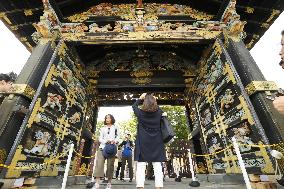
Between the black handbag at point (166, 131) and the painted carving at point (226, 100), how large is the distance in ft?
9.25

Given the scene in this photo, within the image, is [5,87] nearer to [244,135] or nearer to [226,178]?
[244,135]

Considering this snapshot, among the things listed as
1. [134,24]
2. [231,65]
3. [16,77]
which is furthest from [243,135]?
[16,77]

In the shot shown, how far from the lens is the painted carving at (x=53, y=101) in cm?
491

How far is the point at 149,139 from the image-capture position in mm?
2963

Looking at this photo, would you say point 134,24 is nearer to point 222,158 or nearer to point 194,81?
point 194,81

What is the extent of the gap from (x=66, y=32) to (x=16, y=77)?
1.95m

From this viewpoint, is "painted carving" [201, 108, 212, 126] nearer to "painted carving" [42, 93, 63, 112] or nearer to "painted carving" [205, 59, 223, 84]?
"painted carving" [205, 59, 223, 84]

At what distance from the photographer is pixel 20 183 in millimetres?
3430

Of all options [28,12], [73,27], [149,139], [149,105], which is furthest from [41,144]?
[28,12]

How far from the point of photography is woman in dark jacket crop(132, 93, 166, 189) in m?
2.83

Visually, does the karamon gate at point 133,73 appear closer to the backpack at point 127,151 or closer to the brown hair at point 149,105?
the backpack at point 127,151

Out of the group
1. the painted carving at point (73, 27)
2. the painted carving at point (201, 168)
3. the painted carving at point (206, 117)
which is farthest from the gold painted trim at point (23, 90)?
the painted carving at point (201, 168)

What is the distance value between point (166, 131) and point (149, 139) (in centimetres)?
27

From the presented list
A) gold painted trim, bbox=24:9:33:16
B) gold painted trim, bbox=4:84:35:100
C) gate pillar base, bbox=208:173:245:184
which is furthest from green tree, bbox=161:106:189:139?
gold painted trim, bbox=4:84:35:100
